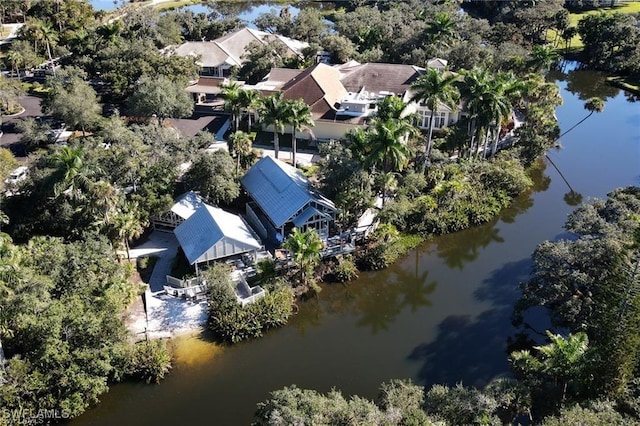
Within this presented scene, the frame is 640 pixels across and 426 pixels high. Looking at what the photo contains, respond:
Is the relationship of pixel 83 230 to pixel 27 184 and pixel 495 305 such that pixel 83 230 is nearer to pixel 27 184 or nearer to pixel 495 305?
pixel 27 184

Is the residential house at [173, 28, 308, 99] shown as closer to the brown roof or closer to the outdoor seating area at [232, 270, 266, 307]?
the brown roof

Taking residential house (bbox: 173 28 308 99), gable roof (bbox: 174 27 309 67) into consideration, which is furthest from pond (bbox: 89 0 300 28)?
residential house (bbox: 173 28 308 99)

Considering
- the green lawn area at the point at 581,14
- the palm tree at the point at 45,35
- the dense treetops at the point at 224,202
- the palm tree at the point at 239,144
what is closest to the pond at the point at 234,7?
the palm tree at the point at 45,35

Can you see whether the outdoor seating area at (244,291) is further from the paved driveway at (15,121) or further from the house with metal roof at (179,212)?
the paved driveway at (15,121)

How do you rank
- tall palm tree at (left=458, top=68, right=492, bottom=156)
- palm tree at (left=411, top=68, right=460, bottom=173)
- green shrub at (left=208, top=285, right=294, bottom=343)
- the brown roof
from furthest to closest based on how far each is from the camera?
the brown roof
tall palm tree at (left=458, top=68, right=492, bottom=156)
palm tree at (left=411, top=68, right=460, bottom=173)
green shrub at (left=208, top=285, right=294, bottom=343)

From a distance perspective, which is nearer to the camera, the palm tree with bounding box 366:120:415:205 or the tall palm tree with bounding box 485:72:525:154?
the palm tree with bounding box 366:120:415:205

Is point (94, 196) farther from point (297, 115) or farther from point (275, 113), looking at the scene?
point (297, 115)
